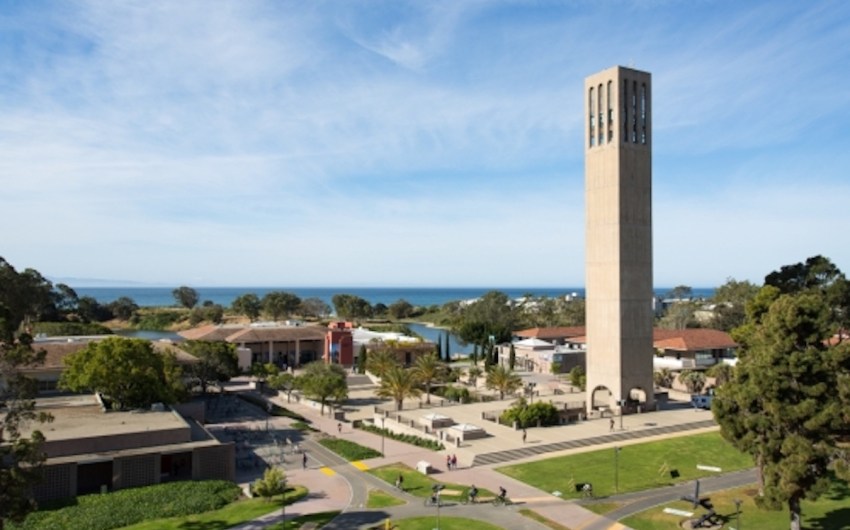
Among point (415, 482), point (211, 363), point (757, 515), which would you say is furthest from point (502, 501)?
point (211, 363)

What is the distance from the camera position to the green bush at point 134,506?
98.3 feet

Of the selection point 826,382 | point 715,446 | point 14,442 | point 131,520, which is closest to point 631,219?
point 715,446

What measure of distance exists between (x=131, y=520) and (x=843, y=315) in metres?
59.5

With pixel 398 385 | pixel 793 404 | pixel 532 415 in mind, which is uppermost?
pixel 793 404

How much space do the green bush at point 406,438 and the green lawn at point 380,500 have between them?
34.9 ft

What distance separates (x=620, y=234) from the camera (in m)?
54.6

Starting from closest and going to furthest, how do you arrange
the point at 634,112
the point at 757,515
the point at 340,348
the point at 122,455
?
the point at 757,515 → the point at 122,455 → the point at 634,112 → the point at 340,348

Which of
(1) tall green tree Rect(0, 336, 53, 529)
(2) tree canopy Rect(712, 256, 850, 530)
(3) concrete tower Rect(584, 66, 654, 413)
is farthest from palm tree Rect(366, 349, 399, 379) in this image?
(1) tall green tree Rect(0, 336, 53, 529)

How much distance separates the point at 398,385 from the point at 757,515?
31.0 meters

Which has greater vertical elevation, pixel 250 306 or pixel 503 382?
pixel 250 306

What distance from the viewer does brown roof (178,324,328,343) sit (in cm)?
8281

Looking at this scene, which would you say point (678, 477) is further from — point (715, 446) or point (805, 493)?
point (805, 493)

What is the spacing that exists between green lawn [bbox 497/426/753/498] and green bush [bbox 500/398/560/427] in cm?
763

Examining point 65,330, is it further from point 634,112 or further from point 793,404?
point 793,404
